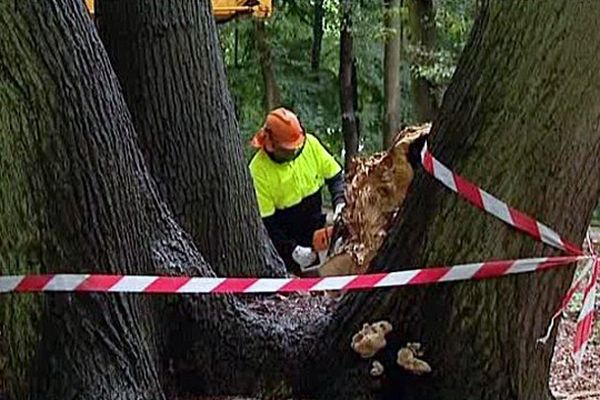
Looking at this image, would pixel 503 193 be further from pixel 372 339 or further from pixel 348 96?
pixel 348 96

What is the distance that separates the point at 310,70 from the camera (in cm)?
1783

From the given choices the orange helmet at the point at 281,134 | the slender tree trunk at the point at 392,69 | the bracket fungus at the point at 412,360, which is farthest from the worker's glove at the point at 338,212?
the slender tree trunk at the point at 392,69

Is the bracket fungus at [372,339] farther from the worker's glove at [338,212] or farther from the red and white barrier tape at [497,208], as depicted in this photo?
→ the worker's glove at [338,212]

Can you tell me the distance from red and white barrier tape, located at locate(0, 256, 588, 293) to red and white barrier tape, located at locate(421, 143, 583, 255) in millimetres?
59

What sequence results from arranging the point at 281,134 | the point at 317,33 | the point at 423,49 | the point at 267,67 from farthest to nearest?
1. the point at 317,33
2. the point at 267,67
3. the point at 423,49
4. the point at 281,134

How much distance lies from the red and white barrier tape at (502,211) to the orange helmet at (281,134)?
3.70 meters

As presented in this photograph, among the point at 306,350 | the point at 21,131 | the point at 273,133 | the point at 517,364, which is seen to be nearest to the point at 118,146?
the point at 21,131

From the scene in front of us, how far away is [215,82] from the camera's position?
4703 mm

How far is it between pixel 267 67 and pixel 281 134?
9.61 metres

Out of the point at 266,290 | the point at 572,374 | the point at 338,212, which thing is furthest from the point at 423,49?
the point at 266,290

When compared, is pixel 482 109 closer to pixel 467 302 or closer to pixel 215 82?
pixel 467 302

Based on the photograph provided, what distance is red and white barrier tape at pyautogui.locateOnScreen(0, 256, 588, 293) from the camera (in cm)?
319

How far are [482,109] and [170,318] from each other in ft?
4.49

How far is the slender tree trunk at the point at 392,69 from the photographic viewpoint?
14.3 meters
